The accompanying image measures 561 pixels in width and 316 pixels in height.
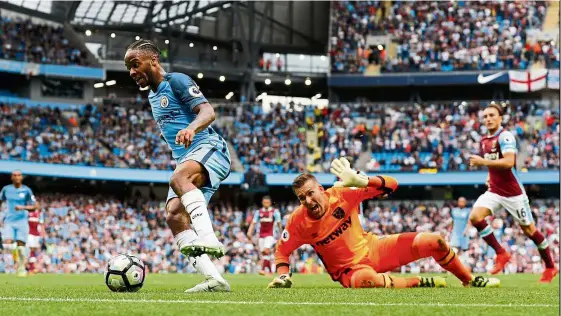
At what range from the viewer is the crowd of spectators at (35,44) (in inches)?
1683

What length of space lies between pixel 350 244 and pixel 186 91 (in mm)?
2520

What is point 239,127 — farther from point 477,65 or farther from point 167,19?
point 477,65

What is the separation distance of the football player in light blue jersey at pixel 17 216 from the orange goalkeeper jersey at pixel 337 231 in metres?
10.3

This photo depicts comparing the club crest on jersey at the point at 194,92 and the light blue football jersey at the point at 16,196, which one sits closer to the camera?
the club crest on jersey at the point at 194,92

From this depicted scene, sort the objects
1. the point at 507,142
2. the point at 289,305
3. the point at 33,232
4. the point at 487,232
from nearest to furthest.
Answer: the point at 289,305, the point at 507,142, the point at 487,232, the point at 33,232

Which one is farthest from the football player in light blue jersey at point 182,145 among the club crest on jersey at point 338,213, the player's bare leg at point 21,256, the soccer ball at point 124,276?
the player's bare leg at point 21,256

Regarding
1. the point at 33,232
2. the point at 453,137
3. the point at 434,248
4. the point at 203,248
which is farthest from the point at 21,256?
the point at 453,137

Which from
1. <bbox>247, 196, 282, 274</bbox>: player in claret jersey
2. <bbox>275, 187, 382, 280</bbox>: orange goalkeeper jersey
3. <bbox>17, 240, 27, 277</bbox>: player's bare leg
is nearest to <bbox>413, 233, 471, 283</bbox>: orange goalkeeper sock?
<bbox>275, 187, 382, 280</bbox>: orange goalkeeper jersey

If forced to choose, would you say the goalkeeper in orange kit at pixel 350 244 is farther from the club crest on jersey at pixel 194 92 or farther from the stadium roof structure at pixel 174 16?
the stadium roof structure at pixel 174 16

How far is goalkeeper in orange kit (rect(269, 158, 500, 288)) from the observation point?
9.39 meters

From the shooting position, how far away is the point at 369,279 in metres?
9.51

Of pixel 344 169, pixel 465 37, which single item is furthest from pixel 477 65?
pixel 344 169

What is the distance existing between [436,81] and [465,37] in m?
2.82

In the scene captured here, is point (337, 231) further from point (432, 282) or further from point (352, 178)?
point (352, 178)
